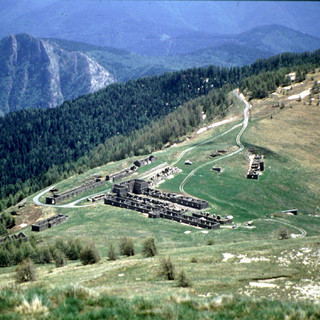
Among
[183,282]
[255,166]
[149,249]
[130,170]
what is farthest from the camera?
[130,170]

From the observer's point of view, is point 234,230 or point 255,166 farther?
point 255,166

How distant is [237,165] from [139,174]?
28602 millimetres

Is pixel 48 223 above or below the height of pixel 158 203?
above

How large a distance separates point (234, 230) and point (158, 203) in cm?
2903

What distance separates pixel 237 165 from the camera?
445 feet

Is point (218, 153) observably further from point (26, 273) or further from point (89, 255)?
point (26, 273)

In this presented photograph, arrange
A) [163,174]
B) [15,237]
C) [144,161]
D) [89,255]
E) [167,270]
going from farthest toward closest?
[144,161]
[163,174]
[15,237]
[89,255]
[167,270]

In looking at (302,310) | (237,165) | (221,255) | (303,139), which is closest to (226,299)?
(302,310)

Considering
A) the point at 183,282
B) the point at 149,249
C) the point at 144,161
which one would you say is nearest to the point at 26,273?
the point at 149,249

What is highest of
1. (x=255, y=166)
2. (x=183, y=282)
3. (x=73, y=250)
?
(x=183, y=282)

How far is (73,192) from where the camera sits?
410ft

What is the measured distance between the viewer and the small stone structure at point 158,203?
92.5 meters

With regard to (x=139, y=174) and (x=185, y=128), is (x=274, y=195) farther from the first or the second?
(x=185, y=128)

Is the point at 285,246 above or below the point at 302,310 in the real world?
below
